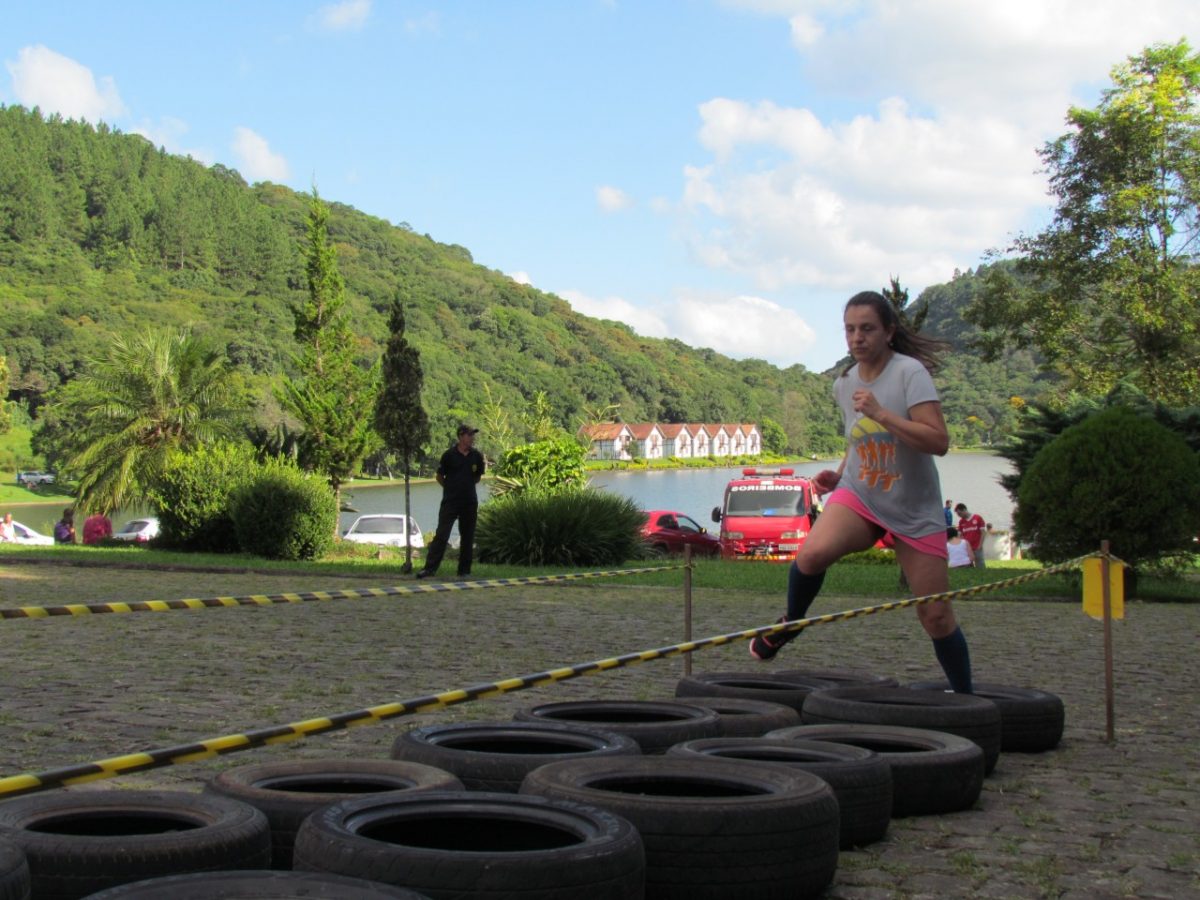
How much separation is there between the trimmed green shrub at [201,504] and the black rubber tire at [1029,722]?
23079mm

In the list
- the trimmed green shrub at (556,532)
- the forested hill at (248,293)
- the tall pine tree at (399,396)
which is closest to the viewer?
the tall pine tree at (399,396)

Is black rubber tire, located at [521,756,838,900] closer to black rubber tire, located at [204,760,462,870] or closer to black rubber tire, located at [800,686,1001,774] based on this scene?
black rubber tire, located at [204,760,462,870]

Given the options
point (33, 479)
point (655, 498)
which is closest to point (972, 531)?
point (655, 498)

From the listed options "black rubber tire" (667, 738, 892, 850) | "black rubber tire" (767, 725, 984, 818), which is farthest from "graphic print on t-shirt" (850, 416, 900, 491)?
"black rubber tire" (667, 738, 892, 850)

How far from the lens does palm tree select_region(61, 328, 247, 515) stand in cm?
4278

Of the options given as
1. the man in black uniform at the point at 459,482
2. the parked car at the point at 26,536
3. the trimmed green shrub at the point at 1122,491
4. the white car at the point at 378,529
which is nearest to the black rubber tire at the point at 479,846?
the man in black uniform at the point at 459,482

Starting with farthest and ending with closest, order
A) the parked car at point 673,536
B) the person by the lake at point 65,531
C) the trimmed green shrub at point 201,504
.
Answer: the person by the lake at point 65,531 < the parked car at point 673,536 < the trimmed green shrub at point 201,504

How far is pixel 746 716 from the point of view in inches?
228

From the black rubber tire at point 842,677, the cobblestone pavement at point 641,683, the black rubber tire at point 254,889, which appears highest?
the black rubber tire at point 842,677

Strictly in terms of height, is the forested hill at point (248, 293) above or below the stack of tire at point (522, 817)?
above

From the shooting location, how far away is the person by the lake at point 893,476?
6129mm

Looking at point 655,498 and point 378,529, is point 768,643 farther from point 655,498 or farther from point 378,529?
point 655,498

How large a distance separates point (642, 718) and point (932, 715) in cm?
130

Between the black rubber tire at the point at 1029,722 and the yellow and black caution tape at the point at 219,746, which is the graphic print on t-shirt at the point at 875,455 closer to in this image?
the black rubber tire at the point at 1029,722
